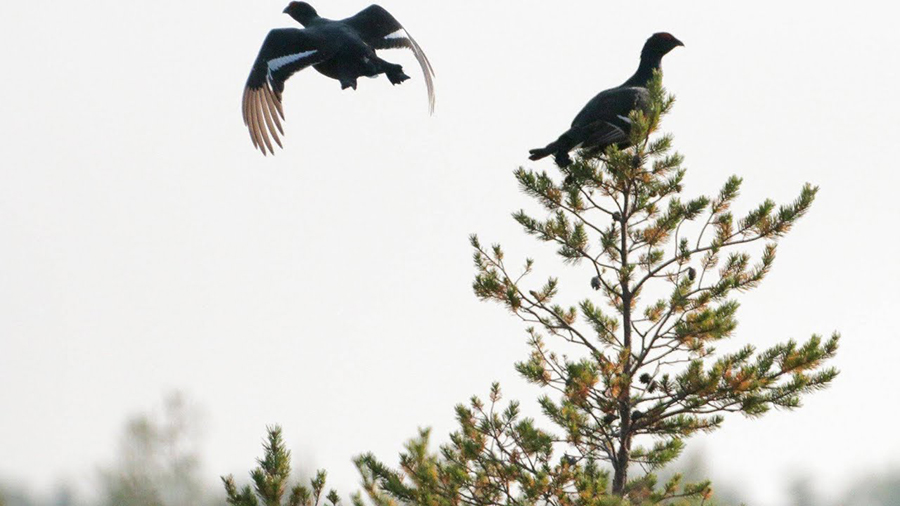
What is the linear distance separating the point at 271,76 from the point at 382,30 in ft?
4.76

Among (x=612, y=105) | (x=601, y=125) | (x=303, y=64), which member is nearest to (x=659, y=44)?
(x=612, y=105)

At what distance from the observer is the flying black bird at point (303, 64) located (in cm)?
1120

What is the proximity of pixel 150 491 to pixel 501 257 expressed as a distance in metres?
18.7

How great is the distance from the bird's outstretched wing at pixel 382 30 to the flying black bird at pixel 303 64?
80mm

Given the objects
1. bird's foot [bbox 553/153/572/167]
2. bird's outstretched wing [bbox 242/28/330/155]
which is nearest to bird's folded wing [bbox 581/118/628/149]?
bird's foot [bbox 553/153/572/167]

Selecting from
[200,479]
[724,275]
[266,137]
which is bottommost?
[724,275]

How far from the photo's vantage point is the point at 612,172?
9.55 m

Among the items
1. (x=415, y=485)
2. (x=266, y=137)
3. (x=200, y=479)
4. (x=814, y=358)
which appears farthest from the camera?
(x=200, y=479)

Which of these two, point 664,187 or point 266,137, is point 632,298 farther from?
point 266,137

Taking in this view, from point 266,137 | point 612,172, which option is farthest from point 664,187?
Result: point 266,137

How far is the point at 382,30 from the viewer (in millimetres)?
12906

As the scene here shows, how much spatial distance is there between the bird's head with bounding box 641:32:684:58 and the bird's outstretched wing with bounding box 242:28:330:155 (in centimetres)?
258

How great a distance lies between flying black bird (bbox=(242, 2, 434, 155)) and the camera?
1120 cm

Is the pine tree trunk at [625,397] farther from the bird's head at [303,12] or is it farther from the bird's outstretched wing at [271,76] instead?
the bird's head at [303,12]
